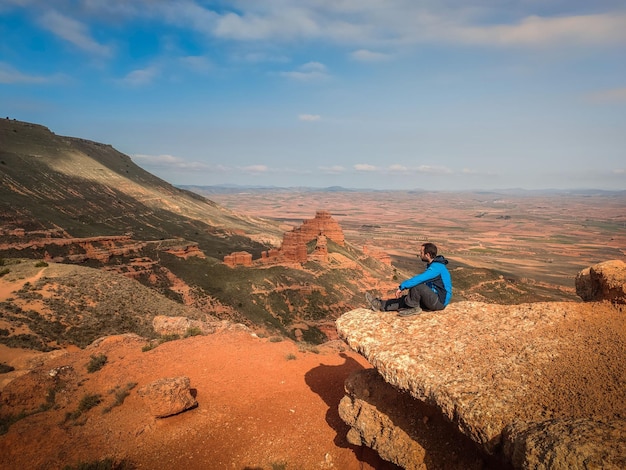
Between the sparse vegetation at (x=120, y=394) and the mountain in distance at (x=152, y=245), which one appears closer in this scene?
the sparse vegetation at (x=120, y=394)

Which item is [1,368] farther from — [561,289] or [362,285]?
[561,289]

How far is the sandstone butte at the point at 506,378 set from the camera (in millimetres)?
4855

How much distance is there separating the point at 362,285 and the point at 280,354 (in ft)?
160

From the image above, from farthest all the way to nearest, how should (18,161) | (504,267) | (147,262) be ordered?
(504,267), (18,161), (147,262)

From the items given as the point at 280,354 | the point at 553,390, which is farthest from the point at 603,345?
the point at 280,354

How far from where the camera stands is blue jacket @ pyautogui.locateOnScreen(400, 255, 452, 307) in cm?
840

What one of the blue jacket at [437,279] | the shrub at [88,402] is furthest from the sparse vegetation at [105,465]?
the blue jacket at [437,279]

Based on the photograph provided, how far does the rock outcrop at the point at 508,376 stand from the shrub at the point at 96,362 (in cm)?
1032

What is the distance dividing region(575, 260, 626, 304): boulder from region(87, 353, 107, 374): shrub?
16.9m

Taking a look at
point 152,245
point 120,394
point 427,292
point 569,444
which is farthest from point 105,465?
point 152,245

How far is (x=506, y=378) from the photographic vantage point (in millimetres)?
6383

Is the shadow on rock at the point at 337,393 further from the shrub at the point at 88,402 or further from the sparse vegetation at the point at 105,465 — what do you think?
the shrub at the point at 88,402

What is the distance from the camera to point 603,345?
674 centimetres

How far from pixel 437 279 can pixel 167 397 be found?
851 cm
